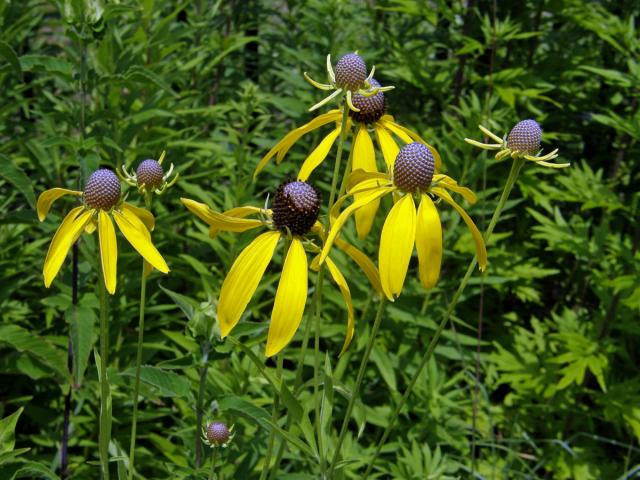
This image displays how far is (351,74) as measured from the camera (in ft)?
3.95

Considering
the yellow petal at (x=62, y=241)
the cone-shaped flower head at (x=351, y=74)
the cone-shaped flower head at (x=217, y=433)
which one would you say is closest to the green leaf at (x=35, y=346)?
the cone-shaped flower head at (x=217, y=433)

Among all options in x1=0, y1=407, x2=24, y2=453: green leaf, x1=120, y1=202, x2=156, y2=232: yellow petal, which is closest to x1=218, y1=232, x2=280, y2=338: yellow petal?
x1=120, y1=202, x2=156, y2=232: yellow petal

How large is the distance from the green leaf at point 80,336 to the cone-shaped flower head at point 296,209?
2.34 ft

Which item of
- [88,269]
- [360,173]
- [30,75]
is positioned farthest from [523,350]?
[30,75]

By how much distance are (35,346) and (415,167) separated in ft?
3.70

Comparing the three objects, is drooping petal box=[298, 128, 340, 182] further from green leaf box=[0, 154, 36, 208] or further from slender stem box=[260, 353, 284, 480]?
green leaf box=[0, 154, 36, 208]

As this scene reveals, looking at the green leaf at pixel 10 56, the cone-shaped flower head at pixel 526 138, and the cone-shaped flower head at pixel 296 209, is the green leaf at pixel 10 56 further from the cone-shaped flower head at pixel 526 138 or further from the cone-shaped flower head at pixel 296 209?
the cone-shaped flower head at pixel 526 138

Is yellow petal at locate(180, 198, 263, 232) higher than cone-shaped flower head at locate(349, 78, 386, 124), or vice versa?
Answer: cone-shaped flower head at locate(349, 78, 386, 124)

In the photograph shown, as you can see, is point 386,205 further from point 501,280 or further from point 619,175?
point 619,175

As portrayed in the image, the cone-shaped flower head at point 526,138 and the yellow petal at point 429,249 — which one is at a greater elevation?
the cone-shaped flower head at point 526,138

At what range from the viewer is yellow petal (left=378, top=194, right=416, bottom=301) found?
3.37 ft

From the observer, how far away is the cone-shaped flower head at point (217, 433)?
1.36 m

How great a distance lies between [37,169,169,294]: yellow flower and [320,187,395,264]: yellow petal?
28 centimetres

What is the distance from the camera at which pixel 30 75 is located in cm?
316
